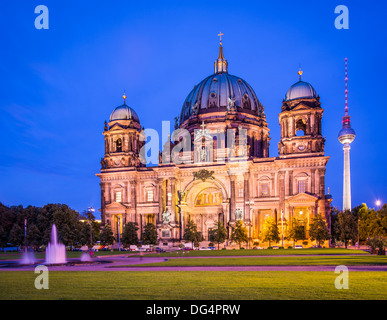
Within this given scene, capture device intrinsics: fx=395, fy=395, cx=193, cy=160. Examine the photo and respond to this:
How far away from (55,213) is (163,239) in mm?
23530

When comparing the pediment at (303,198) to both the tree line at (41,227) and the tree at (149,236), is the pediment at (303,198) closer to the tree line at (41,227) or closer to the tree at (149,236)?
the tree at (149,236)

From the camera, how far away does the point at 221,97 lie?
98.4 metres

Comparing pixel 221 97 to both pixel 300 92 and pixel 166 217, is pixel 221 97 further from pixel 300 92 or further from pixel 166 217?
pixel 166 217

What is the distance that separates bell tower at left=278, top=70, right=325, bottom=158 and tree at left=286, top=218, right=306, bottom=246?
45.1 ft

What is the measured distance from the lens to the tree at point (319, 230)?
225ft

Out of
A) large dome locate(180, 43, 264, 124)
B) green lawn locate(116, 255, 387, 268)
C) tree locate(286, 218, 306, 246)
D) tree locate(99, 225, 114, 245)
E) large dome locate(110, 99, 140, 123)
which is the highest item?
large dome locate(180, 43, 264, 124)

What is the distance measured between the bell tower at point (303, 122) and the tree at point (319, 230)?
1388 centimetres

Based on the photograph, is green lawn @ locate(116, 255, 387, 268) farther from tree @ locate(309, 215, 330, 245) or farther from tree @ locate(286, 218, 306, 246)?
tree @ locate(286, 218, 306, 246)

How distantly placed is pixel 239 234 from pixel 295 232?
10043 mm

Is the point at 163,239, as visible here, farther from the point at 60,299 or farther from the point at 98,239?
the point at 60,299

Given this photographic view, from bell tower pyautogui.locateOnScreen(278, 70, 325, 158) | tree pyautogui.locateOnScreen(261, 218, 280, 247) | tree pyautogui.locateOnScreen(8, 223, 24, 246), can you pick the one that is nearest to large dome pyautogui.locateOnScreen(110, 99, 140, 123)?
tree pyautogui.locateOnScreen(8, 223, 24, 246)

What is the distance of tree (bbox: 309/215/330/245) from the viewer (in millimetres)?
68688

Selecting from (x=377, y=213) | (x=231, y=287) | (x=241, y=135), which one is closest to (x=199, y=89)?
(x=241, y=135)

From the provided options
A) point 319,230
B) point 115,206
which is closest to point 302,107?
point 319,230
